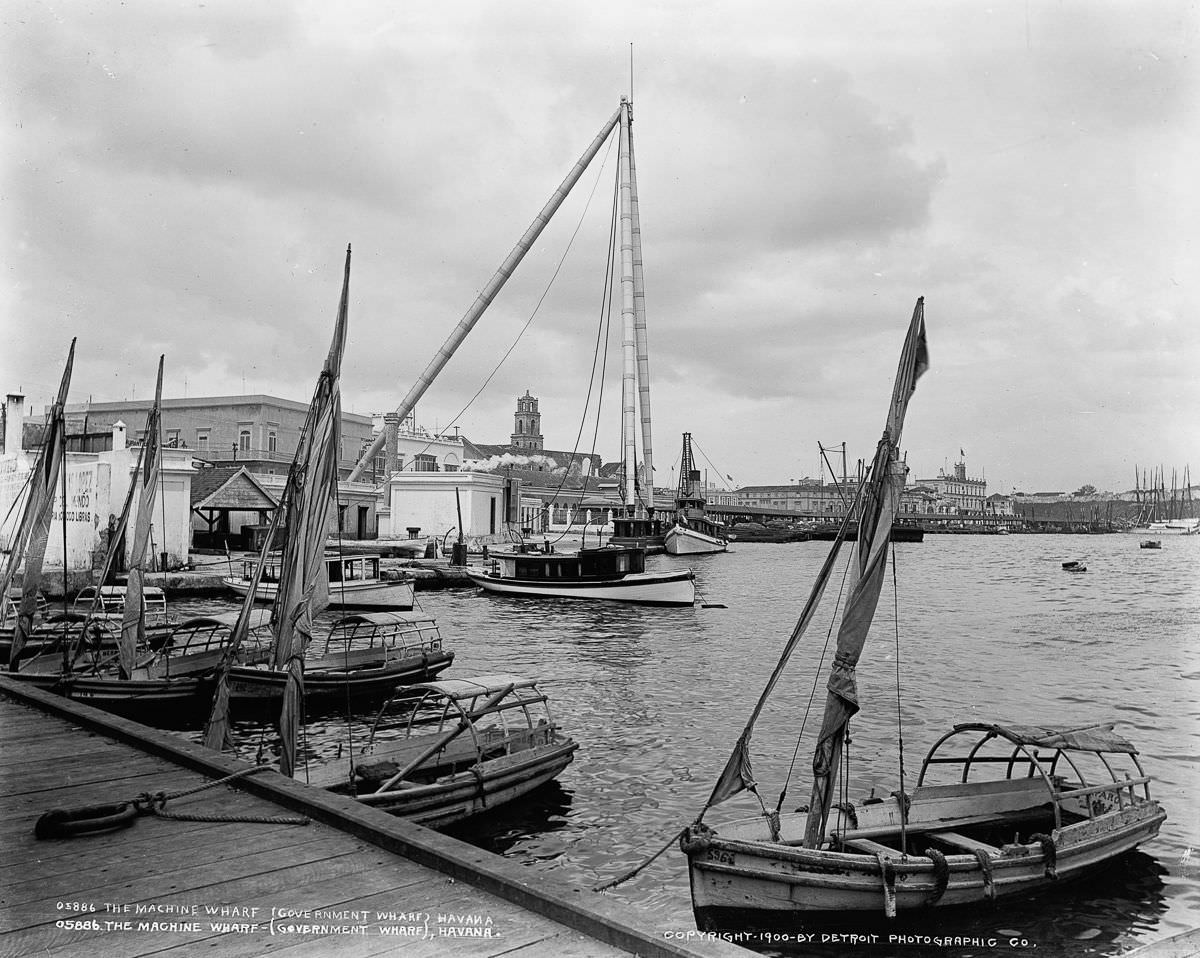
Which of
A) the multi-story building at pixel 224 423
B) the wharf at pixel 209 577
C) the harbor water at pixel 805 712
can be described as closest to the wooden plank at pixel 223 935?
the harbor water at pixel 805 712

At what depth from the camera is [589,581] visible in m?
44.9

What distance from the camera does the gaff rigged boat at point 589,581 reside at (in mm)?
44375

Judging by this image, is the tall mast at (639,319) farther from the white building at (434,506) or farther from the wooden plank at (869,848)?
the wooden plank at (869,848)

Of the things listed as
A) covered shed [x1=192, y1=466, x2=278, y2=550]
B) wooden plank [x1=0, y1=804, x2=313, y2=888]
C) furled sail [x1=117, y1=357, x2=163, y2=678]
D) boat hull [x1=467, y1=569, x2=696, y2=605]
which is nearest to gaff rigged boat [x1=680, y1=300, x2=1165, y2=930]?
wooden plank [x1=0, y1=804, x2=313, y2=888]

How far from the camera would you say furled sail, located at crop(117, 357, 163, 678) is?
1602cm

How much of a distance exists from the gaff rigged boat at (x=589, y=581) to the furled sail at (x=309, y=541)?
33.6 meters

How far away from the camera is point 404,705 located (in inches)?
826

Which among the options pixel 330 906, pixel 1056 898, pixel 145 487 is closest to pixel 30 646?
pixel 145 487

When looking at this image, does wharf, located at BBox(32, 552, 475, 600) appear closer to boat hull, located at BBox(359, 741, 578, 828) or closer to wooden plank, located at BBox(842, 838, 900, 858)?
boat hull, located at BBox(359, 741, 578, 828)

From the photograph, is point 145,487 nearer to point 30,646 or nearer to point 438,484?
point 30,646

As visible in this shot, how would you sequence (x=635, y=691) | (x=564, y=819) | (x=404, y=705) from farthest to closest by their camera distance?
(x=635, y=691) → (x=404, y=705) → (x=564, y=819)

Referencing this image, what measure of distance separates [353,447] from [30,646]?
226 feet

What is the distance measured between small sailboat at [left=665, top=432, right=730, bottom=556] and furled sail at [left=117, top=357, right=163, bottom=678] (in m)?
75.2

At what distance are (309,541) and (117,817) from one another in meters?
4.29
